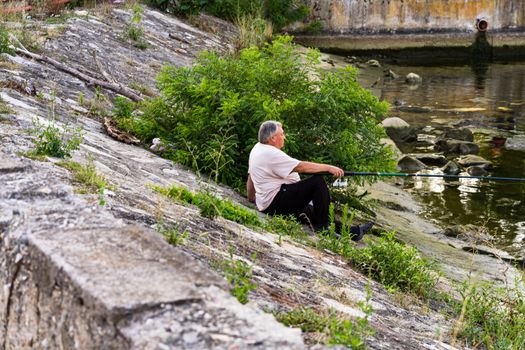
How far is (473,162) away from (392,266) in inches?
313

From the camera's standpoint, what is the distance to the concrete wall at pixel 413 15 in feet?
83.2

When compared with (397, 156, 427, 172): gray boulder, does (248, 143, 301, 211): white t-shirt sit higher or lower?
higher

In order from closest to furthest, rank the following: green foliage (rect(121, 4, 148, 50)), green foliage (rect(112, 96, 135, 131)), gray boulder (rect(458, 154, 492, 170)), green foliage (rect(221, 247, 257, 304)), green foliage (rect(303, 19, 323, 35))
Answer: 1. green foliage (rect(221, 247, 257, 304))
2. green foliage (rect(112, 96, 135, 131))
3. gray boulder (rect(458, 154, 492, 170))
4. green foliage (rect(121, 4, 148, 50))
5. green foliage (rect(303, 19, 323, 35))

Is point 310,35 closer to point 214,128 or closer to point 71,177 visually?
point 214,128

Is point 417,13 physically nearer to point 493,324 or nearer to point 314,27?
point 314,27

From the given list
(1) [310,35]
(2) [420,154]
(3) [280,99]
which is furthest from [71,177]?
(1) [310,35]

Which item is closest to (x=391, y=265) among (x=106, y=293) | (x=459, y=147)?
(x=106, y=293)

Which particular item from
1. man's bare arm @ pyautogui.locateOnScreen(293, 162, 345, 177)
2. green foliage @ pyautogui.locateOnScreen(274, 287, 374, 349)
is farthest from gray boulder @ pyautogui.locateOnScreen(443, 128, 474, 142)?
green foliage @ pyautogui.locateOnScreen(274, 287, 374, 349)

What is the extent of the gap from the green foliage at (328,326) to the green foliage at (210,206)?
7.11 ft

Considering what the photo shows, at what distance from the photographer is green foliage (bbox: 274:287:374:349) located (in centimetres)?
359

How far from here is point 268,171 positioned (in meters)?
8.12

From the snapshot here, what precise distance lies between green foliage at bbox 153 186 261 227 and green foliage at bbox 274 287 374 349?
2.17 meters

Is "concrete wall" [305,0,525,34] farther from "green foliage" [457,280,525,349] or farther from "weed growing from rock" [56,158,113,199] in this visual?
"weed growing from rock" [56,158,113,199]

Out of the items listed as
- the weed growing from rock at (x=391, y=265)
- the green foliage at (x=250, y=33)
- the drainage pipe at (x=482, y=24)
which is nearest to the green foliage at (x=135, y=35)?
the green foliage at (x=250, y=33)
